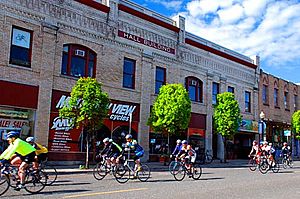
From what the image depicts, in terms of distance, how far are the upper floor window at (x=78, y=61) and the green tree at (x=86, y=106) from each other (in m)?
3.14

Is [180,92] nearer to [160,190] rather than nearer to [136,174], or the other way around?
[136,174]

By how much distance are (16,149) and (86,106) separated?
26.6ft

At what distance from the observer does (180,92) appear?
23.4 m

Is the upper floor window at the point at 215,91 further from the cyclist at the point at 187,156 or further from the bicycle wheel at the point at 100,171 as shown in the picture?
the bicycle wheel at the point at 100,171

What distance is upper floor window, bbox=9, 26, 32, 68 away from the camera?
62.8 ft

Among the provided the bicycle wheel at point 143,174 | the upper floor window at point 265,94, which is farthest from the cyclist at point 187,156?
the upper floor window at point 265,94

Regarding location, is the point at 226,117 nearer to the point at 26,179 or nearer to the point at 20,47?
the point at 20,47

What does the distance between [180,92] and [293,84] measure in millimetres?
23945

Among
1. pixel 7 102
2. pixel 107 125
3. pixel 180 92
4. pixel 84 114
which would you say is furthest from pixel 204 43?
pixel 7 102

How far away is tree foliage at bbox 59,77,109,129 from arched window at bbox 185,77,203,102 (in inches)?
462

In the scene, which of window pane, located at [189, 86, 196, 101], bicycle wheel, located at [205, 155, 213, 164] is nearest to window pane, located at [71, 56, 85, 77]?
window pane, located at [189, 86, 196, 101]

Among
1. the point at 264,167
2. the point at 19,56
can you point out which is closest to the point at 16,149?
the point at 19,56

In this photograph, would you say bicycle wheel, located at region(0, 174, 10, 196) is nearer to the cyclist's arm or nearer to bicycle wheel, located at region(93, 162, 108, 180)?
the cyclist's arm

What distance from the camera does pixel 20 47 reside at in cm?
1948
